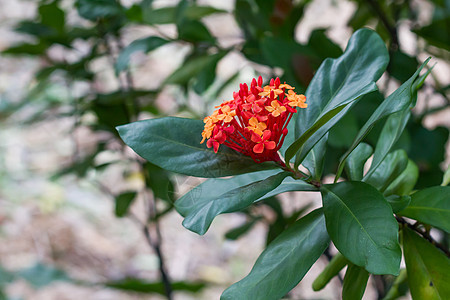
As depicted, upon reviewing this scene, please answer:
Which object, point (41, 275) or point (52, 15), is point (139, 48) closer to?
point (52, 15)

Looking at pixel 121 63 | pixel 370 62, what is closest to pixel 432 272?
pixel 370 62

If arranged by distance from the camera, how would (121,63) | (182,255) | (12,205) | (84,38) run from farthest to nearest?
(12,205), (182,255), (84,38), (121,63)

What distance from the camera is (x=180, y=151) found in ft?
1.36

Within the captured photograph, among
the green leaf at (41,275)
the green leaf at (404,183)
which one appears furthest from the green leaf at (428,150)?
the green leaf at (41,275)

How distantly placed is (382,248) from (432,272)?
0.09 m

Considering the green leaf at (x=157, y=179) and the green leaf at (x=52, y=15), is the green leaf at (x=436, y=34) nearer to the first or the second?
the green leaf at (x=157, y=179)

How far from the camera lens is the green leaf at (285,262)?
1.21 ft

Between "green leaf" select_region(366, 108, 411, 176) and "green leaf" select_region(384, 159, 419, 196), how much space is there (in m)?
0.04

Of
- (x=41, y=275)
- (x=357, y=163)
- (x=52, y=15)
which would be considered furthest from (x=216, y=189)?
(x=41, y=275)

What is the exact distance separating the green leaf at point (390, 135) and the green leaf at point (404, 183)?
0.04 metres

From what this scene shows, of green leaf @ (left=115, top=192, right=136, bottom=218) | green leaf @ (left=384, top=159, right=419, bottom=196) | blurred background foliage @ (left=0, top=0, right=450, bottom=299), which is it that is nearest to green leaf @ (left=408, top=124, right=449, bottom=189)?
blurred background foliage @ (left=0, top=0, right=450, bottom=299)

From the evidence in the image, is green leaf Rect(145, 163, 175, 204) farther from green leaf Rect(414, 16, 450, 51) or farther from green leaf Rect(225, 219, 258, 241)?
green leaf Rect(414, 16, 450, 51)

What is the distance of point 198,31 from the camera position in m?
0.87

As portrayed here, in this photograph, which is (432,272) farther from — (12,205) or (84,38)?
(12,205)
